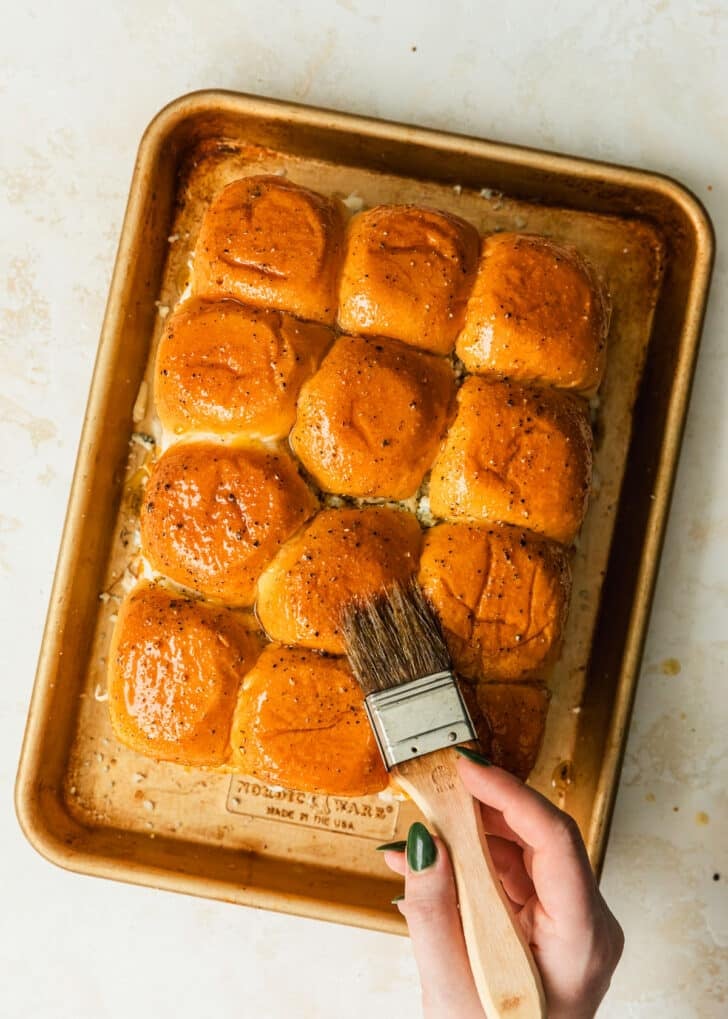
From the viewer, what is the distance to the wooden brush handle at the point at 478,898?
1.22m

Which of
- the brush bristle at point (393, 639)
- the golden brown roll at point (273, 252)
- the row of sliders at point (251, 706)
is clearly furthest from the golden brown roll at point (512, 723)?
the golden brown roll at point (273, 252)

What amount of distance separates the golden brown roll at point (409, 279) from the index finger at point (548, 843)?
76 centimetres

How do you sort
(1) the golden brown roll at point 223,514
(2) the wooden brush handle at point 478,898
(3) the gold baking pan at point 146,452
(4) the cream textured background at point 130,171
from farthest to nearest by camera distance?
1. (4) the cream textured background at point 130,171
2. (3) the gold baking pan at point 146,452
3. (1) the golden brown roll at point 223,514
4. (2) the wooden brush handle at point 478,898

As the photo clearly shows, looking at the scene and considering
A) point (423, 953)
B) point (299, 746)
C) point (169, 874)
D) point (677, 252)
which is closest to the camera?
point (423, 953)

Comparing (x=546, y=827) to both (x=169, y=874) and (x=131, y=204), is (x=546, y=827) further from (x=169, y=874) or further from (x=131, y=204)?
(x=131, y=204)

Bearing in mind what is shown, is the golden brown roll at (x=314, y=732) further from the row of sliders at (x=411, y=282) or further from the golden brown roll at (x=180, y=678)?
the row of sliders at (x=411, y=282)

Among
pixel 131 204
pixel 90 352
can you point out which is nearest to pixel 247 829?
pixel 90 352

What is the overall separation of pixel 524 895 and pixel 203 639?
719 mm

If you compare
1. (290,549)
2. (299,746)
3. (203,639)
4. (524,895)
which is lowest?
(524,895)

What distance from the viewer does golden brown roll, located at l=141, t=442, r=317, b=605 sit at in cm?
156

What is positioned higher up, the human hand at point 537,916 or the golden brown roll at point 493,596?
the golden brown roll at point 493,596

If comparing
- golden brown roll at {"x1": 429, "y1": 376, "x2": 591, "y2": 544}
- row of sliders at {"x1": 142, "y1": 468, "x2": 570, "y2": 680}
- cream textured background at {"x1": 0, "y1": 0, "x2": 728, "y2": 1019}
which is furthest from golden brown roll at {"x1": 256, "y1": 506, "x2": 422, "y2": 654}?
cream textured background at {"x1": 0, "y1": 0, "x2": 728, "y2": 1019}

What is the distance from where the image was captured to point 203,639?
1572 mm

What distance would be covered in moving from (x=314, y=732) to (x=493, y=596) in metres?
0.38
